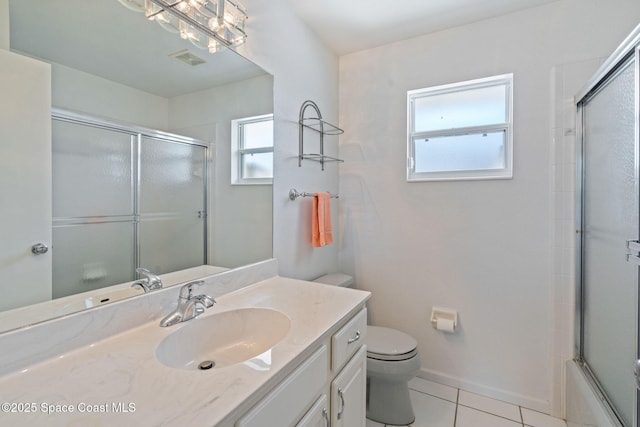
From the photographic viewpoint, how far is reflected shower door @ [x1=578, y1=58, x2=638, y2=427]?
1.17m

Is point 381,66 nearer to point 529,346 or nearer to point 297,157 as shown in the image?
point 297,157

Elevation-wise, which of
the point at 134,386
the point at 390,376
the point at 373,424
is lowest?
the point at 373,424

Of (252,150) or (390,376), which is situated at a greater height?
(252,150)

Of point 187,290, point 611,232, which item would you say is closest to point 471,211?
point 611,232

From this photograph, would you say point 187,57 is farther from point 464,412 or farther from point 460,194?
point 464,412

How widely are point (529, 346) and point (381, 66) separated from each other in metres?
2.14

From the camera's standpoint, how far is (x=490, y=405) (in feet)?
5.86

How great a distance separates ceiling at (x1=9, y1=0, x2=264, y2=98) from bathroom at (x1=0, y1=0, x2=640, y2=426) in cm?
38

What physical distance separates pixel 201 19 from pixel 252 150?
595mm

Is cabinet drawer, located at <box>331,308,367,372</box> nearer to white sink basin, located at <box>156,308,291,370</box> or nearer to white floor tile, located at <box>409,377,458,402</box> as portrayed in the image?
white sink basin, located at <box>156,308,291,370</box>

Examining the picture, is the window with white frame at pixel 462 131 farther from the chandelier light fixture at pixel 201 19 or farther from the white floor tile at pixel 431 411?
the white floor tile at pixel 431 411

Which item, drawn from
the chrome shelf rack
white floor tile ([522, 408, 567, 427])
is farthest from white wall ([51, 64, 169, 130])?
white floor tile ([522, 408, 567, 427])

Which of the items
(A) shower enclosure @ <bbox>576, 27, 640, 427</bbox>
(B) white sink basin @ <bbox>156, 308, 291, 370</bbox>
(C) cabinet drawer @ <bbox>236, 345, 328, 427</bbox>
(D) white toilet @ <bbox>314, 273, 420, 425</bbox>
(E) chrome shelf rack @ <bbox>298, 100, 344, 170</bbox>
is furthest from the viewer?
(E) chrome shelf rack @ <bbox>298, 100, 344, 170</bbox>

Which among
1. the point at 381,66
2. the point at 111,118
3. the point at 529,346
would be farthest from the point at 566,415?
the point at 111,118
